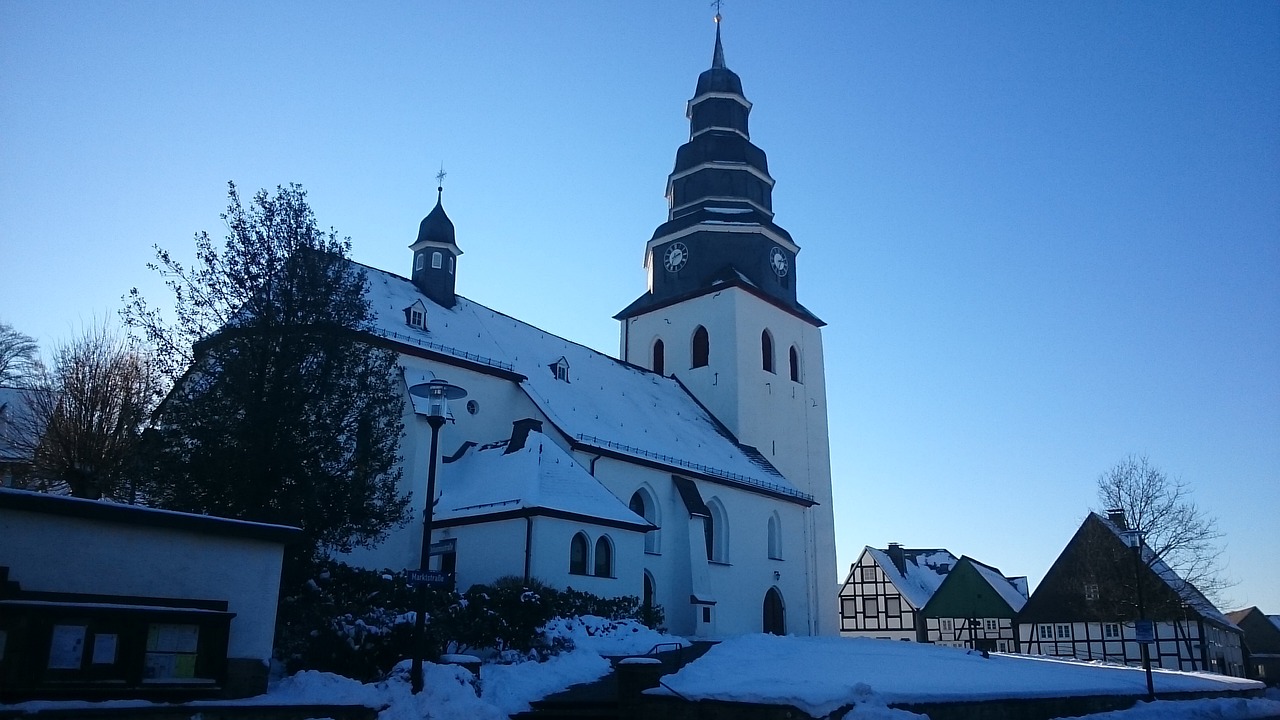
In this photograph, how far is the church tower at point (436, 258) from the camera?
34000 mm

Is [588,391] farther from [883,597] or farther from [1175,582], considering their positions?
[883,597]

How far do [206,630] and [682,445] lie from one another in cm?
2438

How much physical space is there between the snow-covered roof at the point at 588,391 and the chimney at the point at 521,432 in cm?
140

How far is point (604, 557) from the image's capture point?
27.0 meters

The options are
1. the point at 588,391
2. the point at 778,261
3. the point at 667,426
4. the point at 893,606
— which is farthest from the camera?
the point at 893,606

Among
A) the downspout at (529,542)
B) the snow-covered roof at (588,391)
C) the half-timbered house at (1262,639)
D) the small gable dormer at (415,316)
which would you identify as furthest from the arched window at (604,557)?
the half-timbered house at (1262,639)

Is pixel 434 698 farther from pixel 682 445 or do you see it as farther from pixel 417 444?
pixel 682 445

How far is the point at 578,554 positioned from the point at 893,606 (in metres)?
38.5

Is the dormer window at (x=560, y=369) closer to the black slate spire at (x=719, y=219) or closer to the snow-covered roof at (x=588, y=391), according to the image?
the snow-covered roof at (x=588, y=391)

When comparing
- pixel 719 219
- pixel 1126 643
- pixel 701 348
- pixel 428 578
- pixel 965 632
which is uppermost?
pixel 719 219

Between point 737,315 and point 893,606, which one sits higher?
point 737,315

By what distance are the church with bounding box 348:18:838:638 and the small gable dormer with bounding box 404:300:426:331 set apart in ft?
0.20

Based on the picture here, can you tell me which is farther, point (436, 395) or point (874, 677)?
point (874, 677)

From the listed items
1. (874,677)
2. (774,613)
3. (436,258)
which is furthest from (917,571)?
(874,677)
